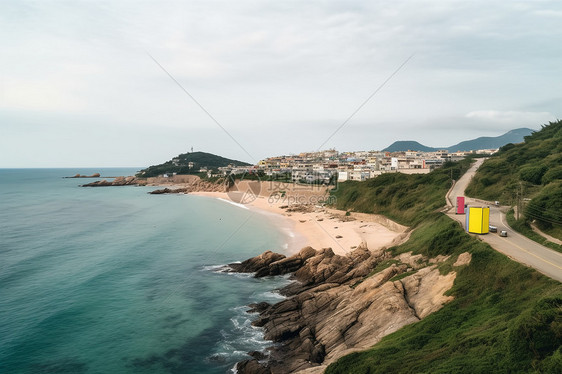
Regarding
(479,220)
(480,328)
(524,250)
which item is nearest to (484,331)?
(480,328)

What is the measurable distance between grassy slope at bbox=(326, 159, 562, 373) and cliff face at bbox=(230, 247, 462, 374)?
1392mm

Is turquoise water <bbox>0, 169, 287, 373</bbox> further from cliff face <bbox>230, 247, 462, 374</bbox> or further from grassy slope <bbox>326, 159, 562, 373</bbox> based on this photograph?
grassy slope <bbox>326, 159, 562, 373</bbox>

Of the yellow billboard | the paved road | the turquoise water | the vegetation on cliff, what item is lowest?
the turquoise water

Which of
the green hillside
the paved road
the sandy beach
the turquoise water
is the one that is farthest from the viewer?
the sandy beach

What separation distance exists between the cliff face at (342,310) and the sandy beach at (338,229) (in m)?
9.67

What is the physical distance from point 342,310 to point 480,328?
923 centimetres

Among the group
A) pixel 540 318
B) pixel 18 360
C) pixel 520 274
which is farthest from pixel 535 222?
pixel 18 360

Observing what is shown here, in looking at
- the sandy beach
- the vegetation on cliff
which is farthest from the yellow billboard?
the sandy beach

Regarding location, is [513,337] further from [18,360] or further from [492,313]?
[18,360]

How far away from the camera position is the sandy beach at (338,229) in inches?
1705

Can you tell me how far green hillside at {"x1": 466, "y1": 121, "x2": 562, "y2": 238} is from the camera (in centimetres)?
2838

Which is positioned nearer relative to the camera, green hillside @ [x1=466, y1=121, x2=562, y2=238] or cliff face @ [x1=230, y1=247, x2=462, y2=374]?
cliff face @ [x1=230, y1=247, x2=462, y2=374]

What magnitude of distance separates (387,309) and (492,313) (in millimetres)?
5787

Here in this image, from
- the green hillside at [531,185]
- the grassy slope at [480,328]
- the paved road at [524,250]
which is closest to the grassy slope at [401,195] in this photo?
the green hillside at [531,185]
